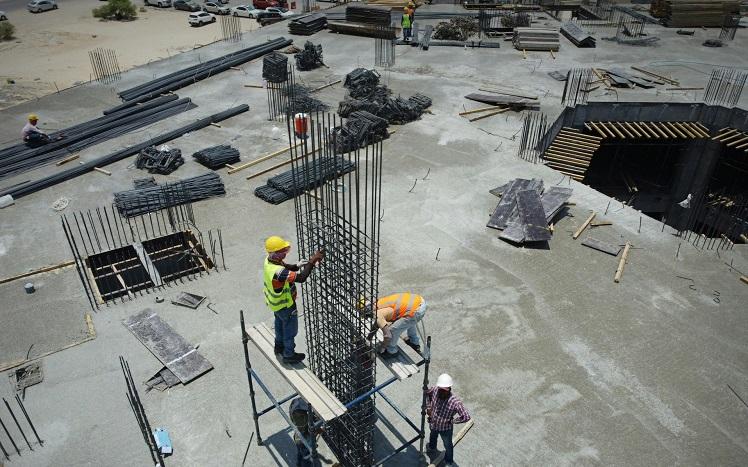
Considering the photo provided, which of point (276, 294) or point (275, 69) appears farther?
point (275, 69)

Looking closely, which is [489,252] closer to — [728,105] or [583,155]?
[583,155]

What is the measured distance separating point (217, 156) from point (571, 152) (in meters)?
12.6

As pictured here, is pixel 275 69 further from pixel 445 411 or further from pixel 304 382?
pixel 445 411

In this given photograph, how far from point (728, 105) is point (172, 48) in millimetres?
37518

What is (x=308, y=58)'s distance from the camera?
25531 millimetres

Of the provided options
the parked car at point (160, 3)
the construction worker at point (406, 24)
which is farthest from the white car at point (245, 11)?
the construction worker at point (406, 24)

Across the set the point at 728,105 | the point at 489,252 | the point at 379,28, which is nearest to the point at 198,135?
the point at 489,252

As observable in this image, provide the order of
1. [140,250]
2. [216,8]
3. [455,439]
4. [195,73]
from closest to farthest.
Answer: [455,439], [140,250], [195,73], [216,8]

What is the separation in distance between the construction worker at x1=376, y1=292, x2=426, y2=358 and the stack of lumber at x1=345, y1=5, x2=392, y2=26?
87.1 feet

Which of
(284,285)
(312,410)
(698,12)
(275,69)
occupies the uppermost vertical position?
(698,12)

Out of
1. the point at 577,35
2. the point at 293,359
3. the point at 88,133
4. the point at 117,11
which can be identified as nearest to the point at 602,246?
the point at 293,359

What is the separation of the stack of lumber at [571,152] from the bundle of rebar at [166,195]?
1125 cm

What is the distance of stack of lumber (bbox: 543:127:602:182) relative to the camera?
1862 centimetres

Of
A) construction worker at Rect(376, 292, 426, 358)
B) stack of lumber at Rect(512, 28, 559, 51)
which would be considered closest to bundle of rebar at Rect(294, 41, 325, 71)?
stack of lumber at Rect(512, 28, 559, 51)
